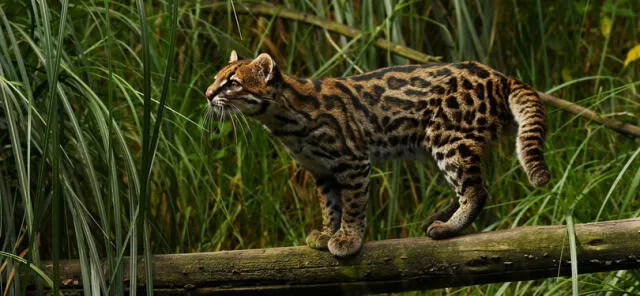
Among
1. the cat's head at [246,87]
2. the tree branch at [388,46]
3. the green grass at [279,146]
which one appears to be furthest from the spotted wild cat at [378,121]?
the tree branch at [388,46]

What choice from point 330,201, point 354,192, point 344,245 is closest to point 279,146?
point 330,201

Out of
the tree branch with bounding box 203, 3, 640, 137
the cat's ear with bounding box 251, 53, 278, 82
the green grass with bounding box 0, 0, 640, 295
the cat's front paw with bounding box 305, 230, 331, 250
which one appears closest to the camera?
the cat's front paw with bounding box 305, 230, 331, 250

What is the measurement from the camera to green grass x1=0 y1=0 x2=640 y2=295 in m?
4.50

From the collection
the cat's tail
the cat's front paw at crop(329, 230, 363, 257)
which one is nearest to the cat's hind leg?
the cat's tail

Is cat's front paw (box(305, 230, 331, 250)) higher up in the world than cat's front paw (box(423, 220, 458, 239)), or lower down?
lower down

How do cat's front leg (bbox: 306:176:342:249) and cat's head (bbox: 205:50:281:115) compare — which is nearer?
cat's head (bbox: 205:50:281:115)

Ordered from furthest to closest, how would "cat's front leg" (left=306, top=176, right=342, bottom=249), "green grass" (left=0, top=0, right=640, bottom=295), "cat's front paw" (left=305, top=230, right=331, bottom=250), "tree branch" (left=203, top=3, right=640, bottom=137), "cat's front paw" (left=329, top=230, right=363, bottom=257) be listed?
"tree branch" (left=203, top=3, right=640, bottom=137)
"green grass" (left=0, top=0, right=640, bottom=295)
"cat's front leg" (left=306, top=176, right=342, bottom=249)
"cat's front paw" (left=305, top=230, right=331, bottom=250)
"cat's front paw" (left=329, top=230, right=363, bottom=257)

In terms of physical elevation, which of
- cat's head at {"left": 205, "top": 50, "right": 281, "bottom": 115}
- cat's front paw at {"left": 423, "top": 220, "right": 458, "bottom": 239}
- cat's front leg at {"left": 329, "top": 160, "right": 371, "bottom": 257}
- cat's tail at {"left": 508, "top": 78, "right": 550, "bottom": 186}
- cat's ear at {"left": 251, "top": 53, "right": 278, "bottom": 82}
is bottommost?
cat's front paw at {"left": 423, "top": 220, "right": 458, "bottom": 239}

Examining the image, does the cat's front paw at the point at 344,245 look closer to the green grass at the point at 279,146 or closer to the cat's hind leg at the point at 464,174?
the cat's hind leg at the point at 464,174

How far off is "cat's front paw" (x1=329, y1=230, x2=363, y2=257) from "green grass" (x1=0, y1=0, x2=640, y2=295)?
0.79 meters

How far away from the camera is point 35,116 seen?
150 inches

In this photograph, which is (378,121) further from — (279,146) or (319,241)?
(279,146)

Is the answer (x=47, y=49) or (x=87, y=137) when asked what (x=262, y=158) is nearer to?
(x=87, y=137)

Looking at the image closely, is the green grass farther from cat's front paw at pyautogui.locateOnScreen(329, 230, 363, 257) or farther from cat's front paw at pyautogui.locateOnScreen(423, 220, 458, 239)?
cat's front paw at pyautogui.locateOnScreen(329, 230, 363, 257)
